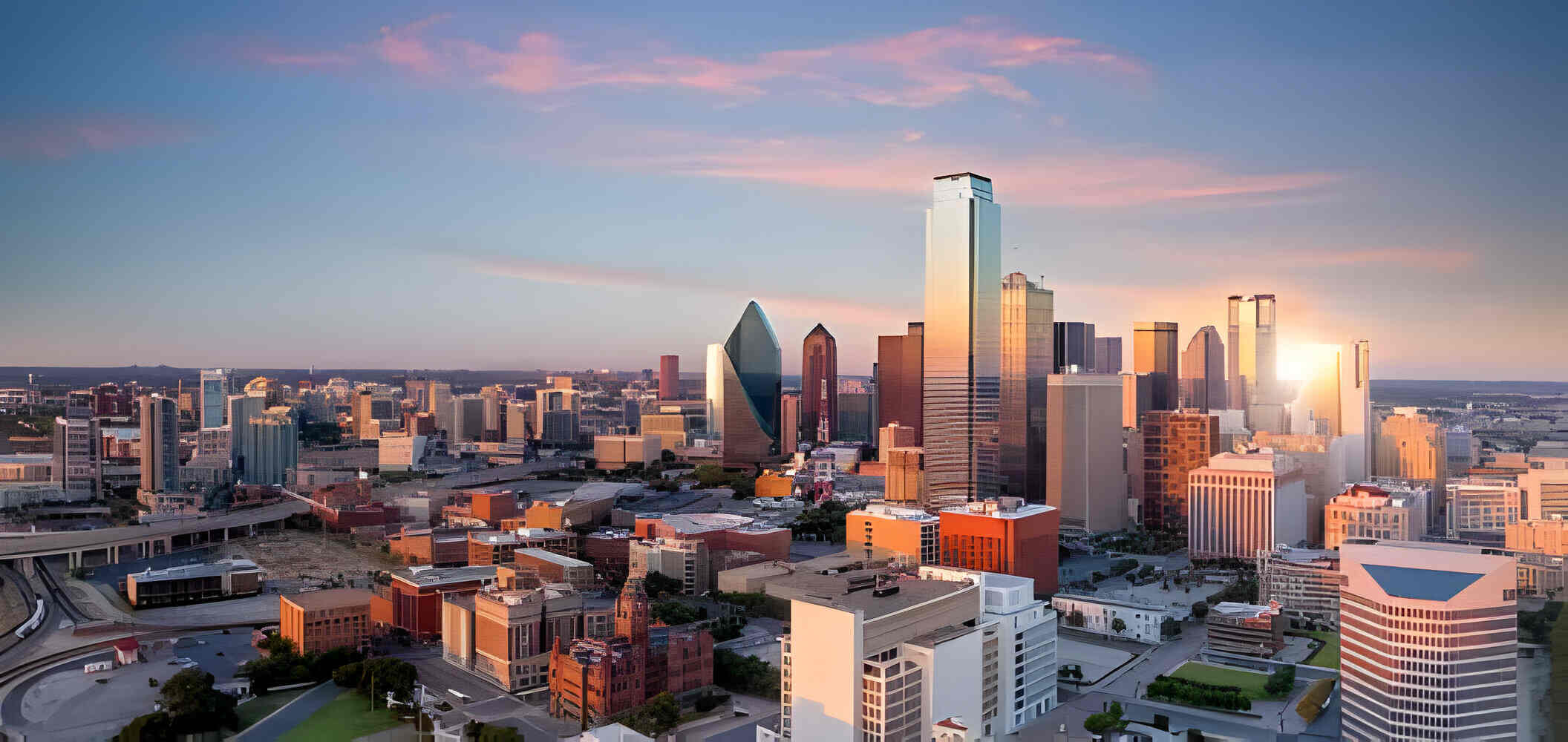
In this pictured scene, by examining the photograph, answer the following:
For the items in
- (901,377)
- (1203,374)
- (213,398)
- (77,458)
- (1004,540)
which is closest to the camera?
(1004,540)

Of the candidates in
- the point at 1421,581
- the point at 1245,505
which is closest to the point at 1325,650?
the point at 1421,581

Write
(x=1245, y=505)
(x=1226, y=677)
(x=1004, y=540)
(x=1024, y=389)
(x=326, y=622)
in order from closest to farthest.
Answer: (x=1226, y=677) < (x=326, y=622) < (x=1004, y=540) < (x=1245, y=505) < (x=1024, y=389)

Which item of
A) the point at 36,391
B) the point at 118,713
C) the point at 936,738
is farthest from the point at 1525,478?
the point at 36,391

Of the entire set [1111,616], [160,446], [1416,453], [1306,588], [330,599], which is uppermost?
[1416,453]

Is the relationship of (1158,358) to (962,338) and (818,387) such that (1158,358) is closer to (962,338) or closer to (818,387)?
(962,338)

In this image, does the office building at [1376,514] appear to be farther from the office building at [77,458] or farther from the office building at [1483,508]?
the office building at [77,458]

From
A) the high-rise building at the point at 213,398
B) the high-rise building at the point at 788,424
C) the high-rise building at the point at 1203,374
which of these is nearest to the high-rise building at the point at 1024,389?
the high-rise building at the point at 1203,374
